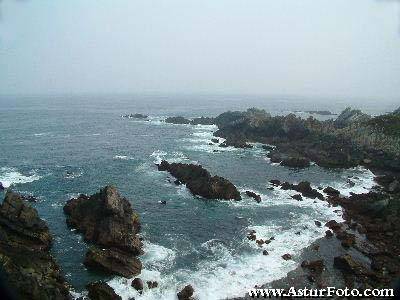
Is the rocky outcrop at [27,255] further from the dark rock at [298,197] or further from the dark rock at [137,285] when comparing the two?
the dark rock at [298,197]

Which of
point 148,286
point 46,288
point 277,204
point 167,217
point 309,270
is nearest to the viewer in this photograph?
point 46,288

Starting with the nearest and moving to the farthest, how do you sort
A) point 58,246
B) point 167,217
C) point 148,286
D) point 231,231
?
point 148,286 < point 58,246 < point 231,231 < point 167,217

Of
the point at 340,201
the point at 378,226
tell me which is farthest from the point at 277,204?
the point at 378,226

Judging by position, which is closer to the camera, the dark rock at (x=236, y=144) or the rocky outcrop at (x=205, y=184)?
the rocky outcrop at (x=205, y=184)

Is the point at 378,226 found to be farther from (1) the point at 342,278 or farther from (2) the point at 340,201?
(1) the point at 342,278

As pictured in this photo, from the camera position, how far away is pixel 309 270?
130 feet

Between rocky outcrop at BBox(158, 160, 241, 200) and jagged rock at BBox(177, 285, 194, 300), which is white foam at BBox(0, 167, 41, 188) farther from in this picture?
jagged rock at BBox(177, 285, 194, 300)

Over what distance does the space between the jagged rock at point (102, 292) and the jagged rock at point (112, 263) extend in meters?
3.47

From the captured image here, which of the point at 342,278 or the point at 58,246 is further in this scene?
the point at 58,246

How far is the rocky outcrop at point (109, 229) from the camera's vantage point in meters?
38.6

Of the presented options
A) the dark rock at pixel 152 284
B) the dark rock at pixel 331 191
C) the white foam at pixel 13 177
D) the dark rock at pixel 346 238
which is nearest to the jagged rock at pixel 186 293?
the dark rock at pixel 152 284

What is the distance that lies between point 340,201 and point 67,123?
120 metres

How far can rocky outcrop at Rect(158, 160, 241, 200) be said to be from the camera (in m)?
61.2

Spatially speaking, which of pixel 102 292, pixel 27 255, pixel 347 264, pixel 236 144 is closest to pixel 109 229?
pixel 27 255
